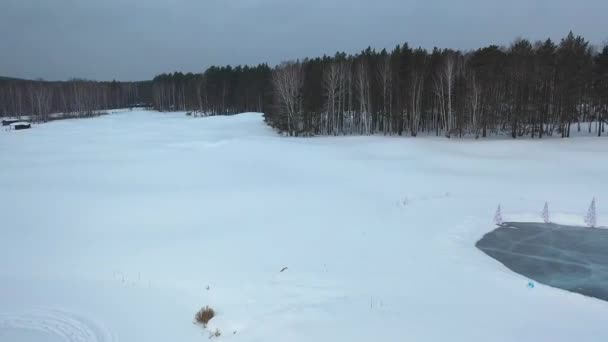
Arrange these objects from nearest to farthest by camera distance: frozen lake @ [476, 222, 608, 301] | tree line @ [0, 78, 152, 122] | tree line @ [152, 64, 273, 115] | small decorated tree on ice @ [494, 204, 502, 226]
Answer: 1. frozen lake @ [476, 222, 608, 301]
2. small decorated tree on ice @ [494, 204, 502, 226]
3. tree line @ [152, 64, 273, 115]
4. tree line @ [0, 78, 152, 122]

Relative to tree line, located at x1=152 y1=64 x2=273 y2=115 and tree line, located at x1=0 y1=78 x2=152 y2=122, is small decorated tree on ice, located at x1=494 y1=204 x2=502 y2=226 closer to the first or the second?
tree line, located at x1=152 y1=64 x2=273 y2=115

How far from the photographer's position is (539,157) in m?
24.4

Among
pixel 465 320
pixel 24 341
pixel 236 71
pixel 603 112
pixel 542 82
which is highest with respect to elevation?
pixel 236 71

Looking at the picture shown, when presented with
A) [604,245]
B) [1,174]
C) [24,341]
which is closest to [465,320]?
[604,245]

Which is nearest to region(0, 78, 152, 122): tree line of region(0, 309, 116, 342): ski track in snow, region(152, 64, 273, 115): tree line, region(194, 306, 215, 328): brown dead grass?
region(152, 64, 273, 115): tree line

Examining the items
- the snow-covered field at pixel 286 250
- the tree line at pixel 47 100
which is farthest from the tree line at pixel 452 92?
the tree line at pixel 47 100

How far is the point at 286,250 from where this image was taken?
10531 mm

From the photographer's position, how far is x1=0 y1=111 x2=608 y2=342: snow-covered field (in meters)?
6.84

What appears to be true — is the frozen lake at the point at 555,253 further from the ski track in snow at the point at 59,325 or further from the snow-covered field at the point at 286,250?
the ski track in snow at the point at 59,325

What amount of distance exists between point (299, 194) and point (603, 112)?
33.4 meters

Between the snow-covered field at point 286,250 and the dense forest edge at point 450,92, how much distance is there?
12.1 metres

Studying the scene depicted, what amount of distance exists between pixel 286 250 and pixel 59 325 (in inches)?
219

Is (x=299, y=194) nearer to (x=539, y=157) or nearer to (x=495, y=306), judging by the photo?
(x=495, y=306)

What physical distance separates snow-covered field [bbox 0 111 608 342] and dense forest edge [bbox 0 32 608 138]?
12.1m
